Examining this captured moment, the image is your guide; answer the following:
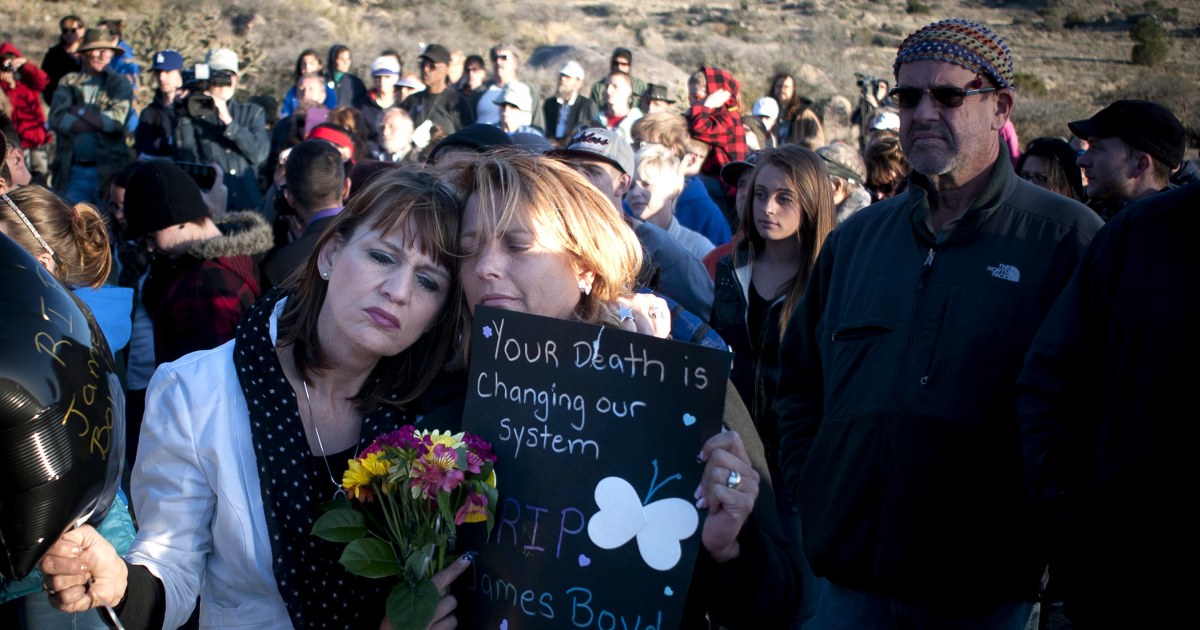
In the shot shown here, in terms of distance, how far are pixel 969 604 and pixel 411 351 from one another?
1.77m

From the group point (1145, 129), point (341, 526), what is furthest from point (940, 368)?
point (1145, 129)

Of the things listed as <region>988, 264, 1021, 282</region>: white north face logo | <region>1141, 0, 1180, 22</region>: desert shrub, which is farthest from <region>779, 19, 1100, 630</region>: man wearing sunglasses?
<region>1141, 0, 1180, 22</region>: desert shrub

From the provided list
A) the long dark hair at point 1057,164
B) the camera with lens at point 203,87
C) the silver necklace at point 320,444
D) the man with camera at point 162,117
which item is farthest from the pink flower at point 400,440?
the man with camera at point 162,117

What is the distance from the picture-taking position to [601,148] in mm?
4898

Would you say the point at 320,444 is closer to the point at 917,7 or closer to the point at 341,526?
the point at 341,526

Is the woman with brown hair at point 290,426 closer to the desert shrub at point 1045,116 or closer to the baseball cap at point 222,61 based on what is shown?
the baseball cap at point 222,61

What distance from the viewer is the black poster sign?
1.90 metres

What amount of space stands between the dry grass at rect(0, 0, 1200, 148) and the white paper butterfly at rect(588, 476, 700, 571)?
17.6 metres

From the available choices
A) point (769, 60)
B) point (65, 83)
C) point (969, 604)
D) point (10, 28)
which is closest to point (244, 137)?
point (65, 83)

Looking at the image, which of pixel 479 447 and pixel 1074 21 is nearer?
pixel 479 447

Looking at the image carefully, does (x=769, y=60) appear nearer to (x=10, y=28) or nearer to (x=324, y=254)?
(x=10, y=28)

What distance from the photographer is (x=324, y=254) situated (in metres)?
2.44

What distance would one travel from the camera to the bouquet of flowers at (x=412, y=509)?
192cm

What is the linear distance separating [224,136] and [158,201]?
5376 millimetres
